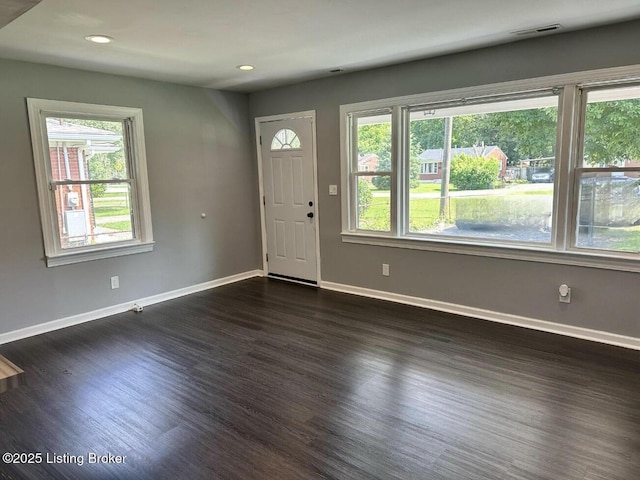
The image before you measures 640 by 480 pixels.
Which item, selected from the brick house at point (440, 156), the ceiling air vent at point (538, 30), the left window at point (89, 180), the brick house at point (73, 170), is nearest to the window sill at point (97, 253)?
the left window at point (89, 180)

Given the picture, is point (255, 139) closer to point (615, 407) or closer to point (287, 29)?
point (287, 29)

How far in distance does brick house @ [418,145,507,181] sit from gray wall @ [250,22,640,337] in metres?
0.59

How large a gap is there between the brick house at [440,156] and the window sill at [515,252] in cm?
67

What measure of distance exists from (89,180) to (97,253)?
0.74 meters

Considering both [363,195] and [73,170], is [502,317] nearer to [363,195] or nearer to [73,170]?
[363,195]

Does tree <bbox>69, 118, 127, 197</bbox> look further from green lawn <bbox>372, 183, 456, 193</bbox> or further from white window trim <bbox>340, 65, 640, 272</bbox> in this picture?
green lawn <bbox>372, 183, 456, 193</bbox>

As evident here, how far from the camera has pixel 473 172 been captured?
406cm

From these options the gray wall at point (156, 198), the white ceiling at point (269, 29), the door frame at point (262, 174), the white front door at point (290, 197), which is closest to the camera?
the white ceiling at point (269, 29)

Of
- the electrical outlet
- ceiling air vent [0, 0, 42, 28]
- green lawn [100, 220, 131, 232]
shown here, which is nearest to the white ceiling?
ceiling air vent [0, 0, 42, 28]

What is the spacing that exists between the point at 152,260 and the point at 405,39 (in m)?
3.46

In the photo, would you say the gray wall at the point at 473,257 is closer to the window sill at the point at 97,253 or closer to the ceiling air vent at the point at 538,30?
the ceiling air vent at the point at 538,30

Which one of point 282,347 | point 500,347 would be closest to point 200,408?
A: point 282,347

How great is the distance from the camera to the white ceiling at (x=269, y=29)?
2.63 m

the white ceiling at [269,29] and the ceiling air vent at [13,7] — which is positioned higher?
the white ceiling at [269,29]
